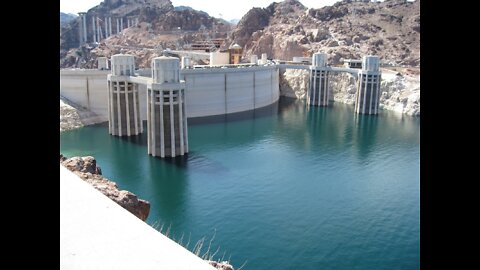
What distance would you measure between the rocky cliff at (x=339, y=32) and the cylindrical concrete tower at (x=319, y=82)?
961 centimetres

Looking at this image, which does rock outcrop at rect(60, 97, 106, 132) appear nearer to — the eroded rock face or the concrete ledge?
the eroded rock face

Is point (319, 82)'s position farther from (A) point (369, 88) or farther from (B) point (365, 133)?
(B) point (365, 133)

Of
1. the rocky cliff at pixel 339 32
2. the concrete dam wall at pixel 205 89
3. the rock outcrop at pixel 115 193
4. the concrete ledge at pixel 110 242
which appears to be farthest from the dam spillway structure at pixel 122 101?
the rocky cliff at pixel 339 32

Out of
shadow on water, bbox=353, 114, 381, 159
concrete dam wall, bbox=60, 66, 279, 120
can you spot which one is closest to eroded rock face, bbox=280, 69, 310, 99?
concrete dam wall, bbox=60, 66, 279, 120

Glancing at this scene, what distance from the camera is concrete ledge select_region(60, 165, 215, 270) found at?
8.49 m

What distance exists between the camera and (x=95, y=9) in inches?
6024

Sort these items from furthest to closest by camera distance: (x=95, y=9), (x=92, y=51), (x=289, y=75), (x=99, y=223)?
(x=95, y=9) → (x=92, y=51) → (x=289, y=75) → (x=99, y=223)

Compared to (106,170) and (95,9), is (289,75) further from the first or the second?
(95,9)

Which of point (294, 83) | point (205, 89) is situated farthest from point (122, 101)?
point (294, 83)

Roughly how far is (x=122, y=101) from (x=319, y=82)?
105ft
